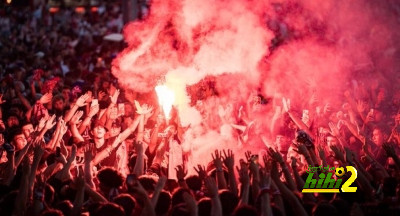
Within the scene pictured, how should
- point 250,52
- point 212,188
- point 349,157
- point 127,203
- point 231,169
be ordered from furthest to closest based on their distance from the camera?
point 250,52 → point 349,157 → point 231,169 → point 127,203 → point 212,188

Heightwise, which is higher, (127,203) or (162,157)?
(162,157)

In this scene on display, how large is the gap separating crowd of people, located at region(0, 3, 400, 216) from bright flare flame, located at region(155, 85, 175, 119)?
202mm

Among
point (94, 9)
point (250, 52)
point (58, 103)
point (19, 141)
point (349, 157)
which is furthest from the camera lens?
point (94, 9)

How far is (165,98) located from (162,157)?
1.90 meters

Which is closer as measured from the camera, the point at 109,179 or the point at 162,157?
the point at 109,179

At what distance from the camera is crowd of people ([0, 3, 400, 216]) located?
4430 mm

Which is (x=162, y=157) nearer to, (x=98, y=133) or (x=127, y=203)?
(x=98, y=133)

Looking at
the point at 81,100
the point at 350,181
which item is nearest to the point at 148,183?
the point at 350,181

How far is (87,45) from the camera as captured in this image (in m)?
16.7

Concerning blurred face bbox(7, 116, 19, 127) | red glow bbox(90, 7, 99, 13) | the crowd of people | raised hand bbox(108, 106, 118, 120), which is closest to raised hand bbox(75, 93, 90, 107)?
the crowd of people

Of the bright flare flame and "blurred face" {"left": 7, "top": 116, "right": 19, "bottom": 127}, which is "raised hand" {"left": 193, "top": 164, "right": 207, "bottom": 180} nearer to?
the bright flare flame

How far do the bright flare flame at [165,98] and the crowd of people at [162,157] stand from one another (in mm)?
202

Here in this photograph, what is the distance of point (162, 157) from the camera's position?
6.70 metres

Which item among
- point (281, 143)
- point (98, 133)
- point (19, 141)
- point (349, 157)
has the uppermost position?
→ point (19, 141)
